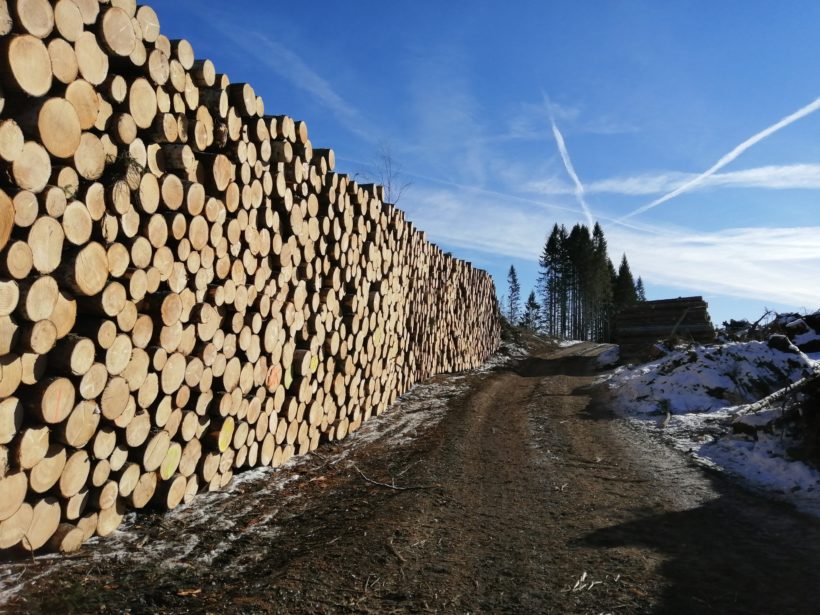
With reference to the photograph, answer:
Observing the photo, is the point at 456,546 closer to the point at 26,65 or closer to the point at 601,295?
the point at 26,65

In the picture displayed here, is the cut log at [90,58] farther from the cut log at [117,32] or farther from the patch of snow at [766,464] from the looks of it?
the patch of snow at [766,464]

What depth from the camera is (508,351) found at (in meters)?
24.6

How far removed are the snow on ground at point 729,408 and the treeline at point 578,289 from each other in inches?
1650

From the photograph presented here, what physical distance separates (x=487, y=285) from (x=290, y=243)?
16.7 meters

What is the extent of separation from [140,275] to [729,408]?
30.5 ft

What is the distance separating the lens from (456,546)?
4113 millimetres

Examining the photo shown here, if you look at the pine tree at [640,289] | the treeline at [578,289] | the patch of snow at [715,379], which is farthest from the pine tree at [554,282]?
the patch of snow at [715,379]

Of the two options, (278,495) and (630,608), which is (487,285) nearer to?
(278,495)

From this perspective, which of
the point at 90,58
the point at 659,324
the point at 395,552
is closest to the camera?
the point at 90,58

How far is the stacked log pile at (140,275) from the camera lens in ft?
10.5

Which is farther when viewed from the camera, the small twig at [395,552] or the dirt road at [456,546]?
the small twig at [395,552]

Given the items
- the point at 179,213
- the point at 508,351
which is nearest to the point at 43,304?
the point at 179,213

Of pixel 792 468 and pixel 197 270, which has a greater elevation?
pixel 197 270

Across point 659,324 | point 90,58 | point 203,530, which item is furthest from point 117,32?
point 659,324
